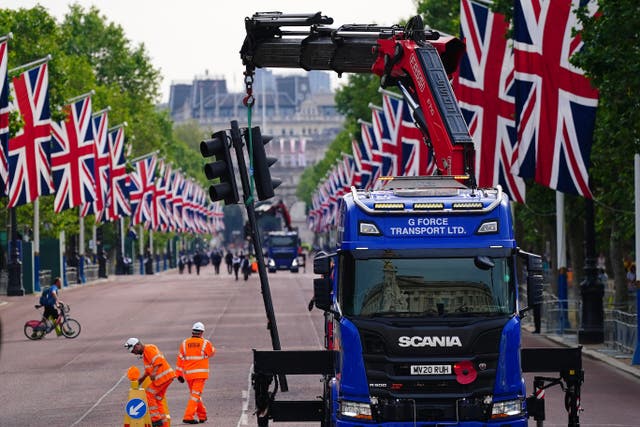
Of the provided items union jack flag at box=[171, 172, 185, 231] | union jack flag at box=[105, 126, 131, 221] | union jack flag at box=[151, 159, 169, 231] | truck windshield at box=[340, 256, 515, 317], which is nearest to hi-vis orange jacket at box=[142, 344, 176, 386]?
truck windshield at box=[340, 256, 515, 317]

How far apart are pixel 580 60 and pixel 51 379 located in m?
13.1

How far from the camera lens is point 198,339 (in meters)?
24.0

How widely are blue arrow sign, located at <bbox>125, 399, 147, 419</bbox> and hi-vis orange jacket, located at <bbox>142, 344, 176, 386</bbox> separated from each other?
5.85ft

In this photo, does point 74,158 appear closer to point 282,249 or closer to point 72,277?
point 72,277

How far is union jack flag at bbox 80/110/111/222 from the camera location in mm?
72750

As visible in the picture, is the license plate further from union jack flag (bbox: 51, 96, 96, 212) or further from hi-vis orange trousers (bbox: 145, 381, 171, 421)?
union jack flag (bbox: 51, 96, 96, 212)

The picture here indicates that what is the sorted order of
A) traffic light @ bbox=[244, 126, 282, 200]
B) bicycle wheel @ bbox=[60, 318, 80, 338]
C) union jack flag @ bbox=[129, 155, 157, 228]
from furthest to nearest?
union jack flag @ bbox=[129, 155, 157, 228], bicycle wheel @ bbox=[60, 318, 80, 338], traffic light @ bbox=[244, 126, 282, 200]

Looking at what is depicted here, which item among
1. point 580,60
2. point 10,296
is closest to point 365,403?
point 580,60

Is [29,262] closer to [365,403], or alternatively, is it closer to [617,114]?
[617,114]

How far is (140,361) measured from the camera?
119 ft

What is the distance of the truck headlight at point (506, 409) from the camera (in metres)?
16.3

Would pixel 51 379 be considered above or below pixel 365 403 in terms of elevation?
below

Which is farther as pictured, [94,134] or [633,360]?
[94,134]


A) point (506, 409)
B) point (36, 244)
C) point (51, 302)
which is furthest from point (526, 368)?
point (36, 244)
